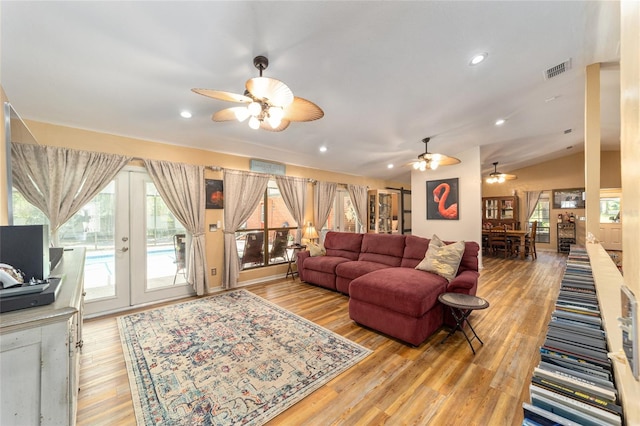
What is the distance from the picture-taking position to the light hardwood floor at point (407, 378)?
5.87 ft

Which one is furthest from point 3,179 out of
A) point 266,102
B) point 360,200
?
point 360,200

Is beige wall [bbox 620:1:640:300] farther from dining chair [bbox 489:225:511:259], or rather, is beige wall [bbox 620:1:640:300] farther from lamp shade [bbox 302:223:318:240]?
dining chair [bbox 489:225:511:259]

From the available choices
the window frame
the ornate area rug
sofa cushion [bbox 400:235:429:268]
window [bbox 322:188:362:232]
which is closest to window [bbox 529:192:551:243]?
the window frame

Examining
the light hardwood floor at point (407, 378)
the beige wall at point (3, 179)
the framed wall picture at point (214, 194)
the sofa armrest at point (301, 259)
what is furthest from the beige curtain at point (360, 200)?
the beige wall at point (3, 179)

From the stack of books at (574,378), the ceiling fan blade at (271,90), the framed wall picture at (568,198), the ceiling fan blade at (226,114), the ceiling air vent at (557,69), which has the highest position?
the ceiling air vent at (557,69)

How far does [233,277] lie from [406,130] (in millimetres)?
4081

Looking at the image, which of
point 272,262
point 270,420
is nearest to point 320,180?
point 272,262

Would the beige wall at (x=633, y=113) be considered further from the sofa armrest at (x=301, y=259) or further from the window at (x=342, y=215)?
the window at (x=342, y=215)

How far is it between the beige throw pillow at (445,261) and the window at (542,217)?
8183 mm

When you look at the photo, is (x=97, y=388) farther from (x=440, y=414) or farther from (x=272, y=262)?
(x=272, y=262)

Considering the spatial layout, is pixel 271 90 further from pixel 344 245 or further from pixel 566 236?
pixel 566 236

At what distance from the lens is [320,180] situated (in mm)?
6219

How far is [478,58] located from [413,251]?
2627mm

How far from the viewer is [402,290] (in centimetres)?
270
